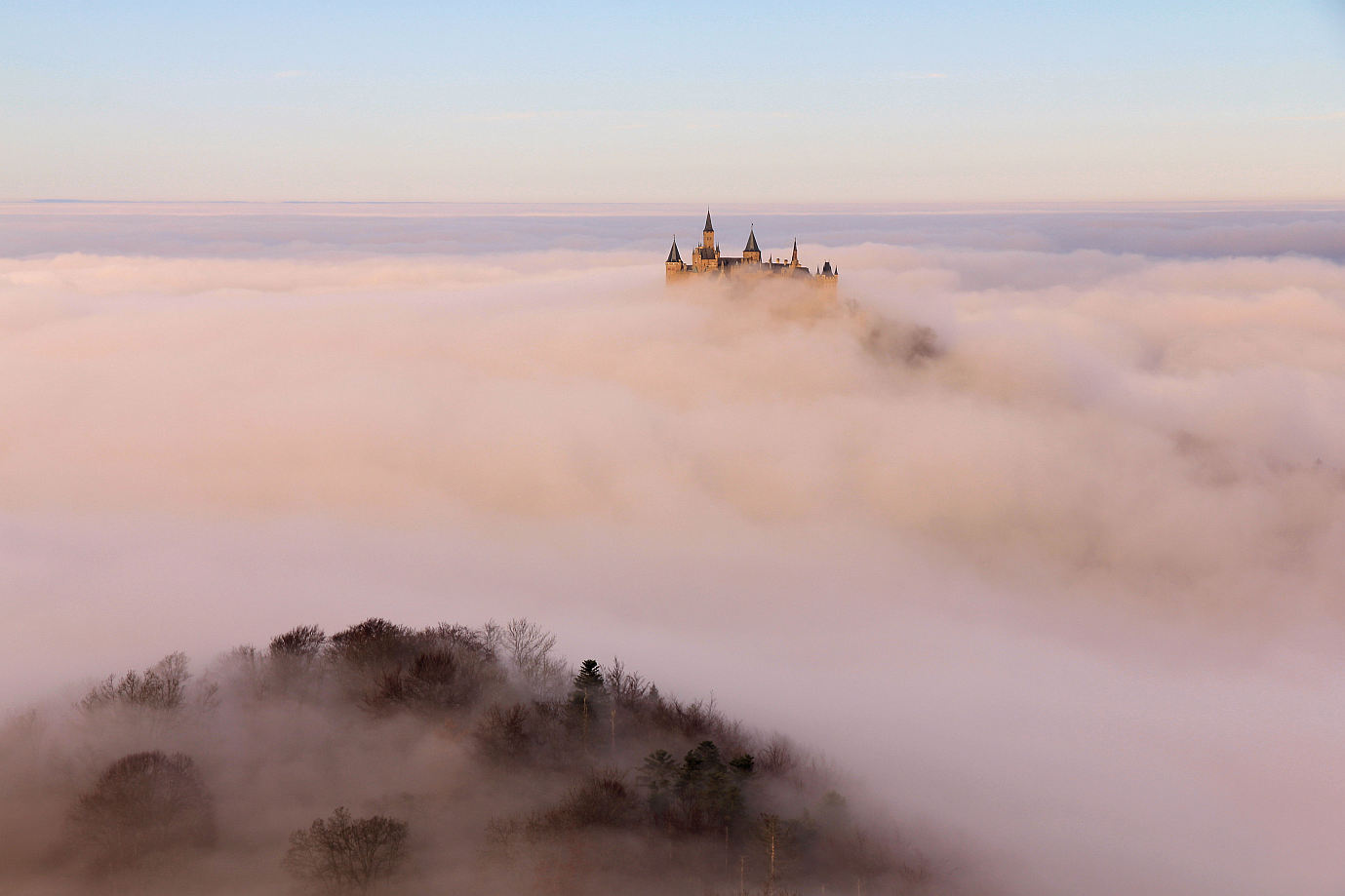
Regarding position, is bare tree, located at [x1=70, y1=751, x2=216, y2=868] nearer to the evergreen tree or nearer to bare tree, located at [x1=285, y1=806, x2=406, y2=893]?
bare tree, located at [x1=285, y1=806, x2=406, y2=893]

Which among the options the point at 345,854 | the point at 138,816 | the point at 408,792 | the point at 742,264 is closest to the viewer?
the point at 345,854

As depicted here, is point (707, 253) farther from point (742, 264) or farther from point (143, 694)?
point (143, 694)

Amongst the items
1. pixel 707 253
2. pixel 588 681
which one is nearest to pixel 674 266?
pixel 707 253

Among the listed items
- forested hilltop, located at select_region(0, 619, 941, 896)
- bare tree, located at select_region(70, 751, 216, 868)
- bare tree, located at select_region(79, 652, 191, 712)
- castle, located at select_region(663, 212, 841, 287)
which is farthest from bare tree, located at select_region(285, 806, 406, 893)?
castle, located at select_region(663, 212, 841, 287)

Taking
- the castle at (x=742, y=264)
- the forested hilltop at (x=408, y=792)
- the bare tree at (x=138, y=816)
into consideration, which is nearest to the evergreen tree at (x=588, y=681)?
the forested hilltop at (x=408, y=792)

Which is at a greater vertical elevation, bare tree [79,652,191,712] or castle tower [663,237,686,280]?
castle tower [663,237,686,280]

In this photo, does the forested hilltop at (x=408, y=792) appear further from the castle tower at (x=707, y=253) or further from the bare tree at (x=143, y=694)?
the castle tower at (x=707, y=253)

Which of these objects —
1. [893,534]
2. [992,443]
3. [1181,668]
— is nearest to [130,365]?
[893,534]

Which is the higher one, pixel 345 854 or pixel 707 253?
pixel 707 253
